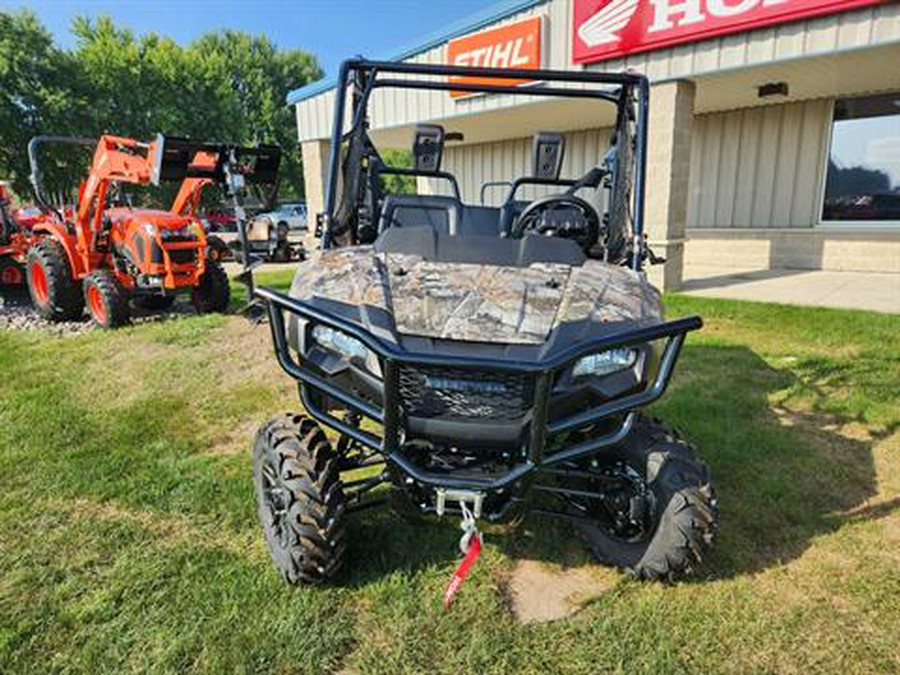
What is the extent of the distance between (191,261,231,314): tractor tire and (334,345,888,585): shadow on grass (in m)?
5.45

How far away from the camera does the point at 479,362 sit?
1817mm

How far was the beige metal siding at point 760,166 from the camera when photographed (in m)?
10.3

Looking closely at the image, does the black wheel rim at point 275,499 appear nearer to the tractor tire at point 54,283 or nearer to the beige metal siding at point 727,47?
the tractor tire at point 54,283

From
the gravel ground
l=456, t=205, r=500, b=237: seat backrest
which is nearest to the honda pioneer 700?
l=456, t=205, r=500, b=237: seat backrest

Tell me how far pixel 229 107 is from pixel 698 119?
86.3 feet

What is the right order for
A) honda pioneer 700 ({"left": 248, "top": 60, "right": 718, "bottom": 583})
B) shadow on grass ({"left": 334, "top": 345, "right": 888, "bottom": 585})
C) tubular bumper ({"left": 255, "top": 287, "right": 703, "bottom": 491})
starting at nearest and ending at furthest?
1. tubular bumper ({"left": 255, "top": 287, "right": 703, "bottom": 491})
2. honda pioneer 700 ({"left": 248, "top": 60, "right": 718, "bottom": 583})
3. shadow on grass ({"left": 334, "top": 345, "right": 888, "bottom": 585})

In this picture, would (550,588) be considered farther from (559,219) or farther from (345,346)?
(559,219)

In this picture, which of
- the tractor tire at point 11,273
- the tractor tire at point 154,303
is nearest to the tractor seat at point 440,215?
the tractor tire at point 154,303

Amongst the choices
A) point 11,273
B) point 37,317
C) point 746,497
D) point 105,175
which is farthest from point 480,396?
point 11,273

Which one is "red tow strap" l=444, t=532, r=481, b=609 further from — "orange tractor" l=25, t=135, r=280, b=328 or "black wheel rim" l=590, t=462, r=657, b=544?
"orange tractor" l=25, t=135, r=280, b=328

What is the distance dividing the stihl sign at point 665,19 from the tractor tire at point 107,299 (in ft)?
21.2

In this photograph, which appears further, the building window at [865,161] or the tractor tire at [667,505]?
the building window at [865,161]

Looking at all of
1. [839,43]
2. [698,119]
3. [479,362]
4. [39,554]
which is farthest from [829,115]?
[39,554]

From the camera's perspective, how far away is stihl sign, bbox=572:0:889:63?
21.5 ft
